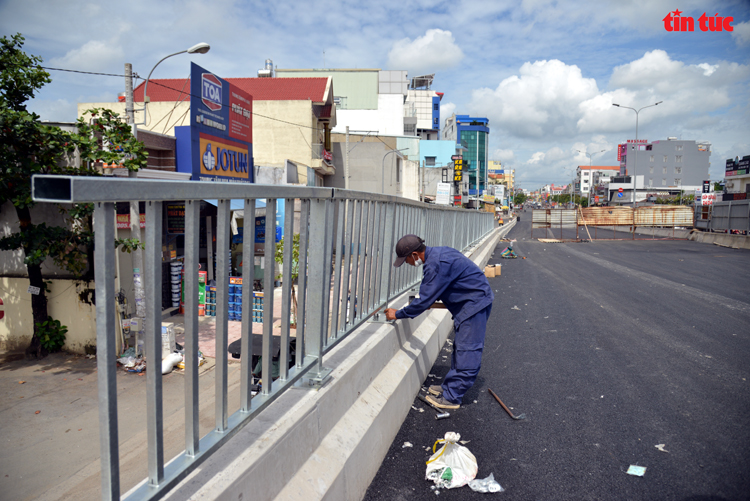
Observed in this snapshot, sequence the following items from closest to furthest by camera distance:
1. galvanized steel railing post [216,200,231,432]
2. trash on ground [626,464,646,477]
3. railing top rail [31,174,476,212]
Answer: railing top rail [31,174,476,212] → galvanized steel railing post [216,200,231,432] → trash on ground [626,464,646,477]

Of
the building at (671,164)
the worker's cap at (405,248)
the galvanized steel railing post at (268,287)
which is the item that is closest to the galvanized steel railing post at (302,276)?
the galvanized steel railing post at (268,287)

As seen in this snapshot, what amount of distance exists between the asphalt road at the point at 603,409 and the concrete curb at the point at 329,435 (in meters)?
0.32

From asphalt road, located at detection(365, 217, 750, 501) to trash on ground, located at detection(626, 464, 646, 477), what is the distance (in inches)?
2.0

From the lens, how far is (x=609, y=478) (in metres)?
3.09

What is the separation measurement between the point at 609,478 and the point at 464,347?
5.11ft

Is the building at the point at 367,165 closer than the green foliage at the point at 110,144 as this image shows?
No

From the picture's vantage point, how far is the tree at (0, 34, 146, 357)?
7047 mm

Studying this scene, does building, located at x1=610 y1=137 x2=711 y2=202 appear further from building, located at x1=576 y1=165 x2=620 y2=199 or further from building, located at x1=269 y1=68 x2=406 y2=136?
building, located at x1=269 y1=68 x2=406 y2=136

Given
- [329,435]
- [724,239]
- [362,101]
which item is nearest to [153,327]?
[329,435]

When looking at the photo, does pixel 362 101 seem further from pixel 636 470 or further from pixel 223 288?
pixel 223 288

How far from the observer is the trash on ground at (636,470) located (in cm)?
312

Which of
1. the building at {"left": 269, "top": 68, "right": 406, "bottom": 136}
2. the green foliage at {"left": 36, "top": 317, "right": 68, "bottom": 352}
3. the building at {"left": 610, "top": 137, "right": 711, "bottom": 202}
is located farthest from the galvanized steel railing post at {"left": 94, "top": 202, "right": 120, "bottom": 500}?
the building at {"left": 610, "top": 137, "right": 711, "bottom": 202}

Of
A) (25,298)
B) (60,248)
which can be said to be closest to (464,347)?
(60,248)

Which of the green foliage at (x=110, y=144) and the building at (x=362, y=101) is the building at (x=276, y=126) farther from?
A: the building at (x=362, y=101)
